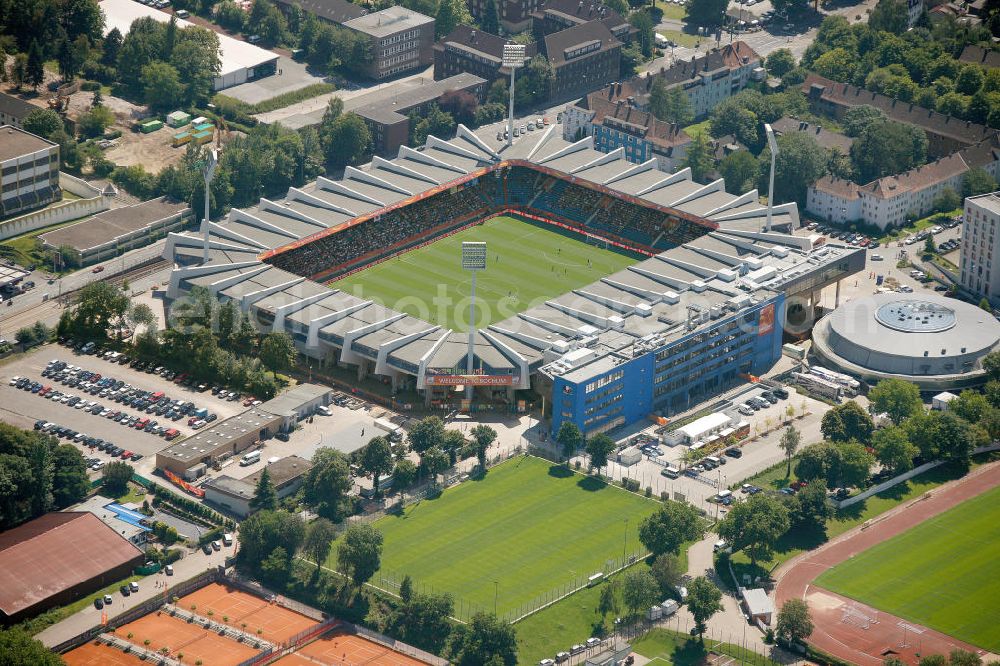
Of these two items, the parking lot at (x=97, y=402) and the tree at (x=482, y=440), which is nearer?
the tree at (x=482, y=440)

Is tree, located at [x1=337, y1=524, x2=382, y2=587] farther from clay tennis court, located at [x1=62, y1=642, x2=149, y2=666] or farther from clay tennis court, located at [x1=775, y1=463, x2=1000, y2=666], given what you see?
clay tennis court, located at [x1=775, y1=463, x2=1000, y2=666]

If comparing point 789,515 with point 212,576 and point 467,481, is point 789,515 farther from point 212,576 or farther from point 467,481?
point 212,576

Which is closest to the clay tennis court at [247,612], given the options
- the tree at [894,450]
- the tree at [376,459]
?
the tree at [376,459]

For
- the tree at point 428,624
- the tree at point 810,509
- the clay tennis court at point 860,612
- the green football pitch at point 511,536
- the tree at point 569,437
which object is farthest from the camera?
the tree at point 569,437

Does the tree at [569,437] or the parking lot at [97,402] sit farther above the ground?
the tree at [569,437]


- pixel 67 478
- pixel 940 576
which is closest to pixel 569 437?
pixel 940 576

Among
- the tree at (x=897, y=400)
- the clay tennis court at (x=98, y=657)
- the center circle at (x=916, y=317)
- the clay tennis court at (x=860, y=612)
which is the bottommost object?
the clay tennis court at (x=98, y=657)

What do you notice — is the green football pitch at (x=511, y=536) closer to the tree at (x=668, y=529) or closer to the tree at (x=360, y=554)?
the tree at (x=360, y=554)
